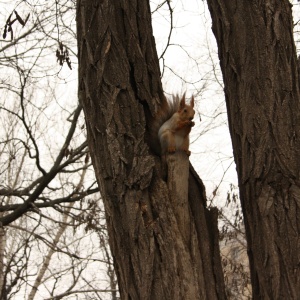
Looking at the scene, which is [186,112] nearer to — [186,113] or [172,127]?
[186,113]

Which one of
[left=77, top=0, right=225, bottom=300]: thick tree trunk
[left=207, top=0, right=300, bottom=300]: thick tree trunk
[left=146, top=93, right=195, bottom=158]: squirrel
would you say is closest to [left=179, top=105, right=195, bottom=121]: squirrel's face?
[left=146, top=93, right=195, bottom=158]: squirrel

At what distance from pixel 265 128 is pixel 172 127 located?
0.42 m

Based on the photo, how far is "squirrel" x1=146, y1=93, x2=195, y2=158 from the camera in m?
2.74

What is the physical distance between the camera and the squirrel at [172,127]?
2.74 metres

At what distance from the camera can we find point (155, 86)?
9.21 feet

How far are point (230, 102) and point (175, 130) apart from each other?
0.37 meters

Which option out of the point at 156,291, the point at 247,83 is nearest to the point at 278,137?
the point at 247,83

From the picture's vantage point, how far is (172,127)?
2.78 meters

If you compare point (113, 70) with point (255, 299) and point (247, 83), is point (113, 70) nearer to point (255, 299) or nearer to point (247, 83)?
point (247, 83)

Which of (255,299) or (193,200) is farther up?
(193,200)

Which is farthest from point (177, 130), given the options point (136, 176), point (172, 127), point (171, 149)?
point (136, 176)

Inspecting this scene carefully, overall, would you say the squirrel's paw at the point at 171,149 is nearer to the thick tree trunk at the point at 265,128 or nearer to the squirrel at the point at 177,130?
the squirrel at the point at 177,130

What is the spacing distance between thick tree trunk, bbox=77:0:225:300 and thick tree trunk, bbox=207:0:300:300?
0.22 meters

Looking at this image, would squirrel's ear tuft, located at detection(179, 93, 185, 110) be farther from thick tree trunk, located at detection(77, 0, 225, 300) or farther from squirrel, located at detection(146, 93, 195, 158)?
thick tree trunk, located at detection(77, 0, 225, 300)
